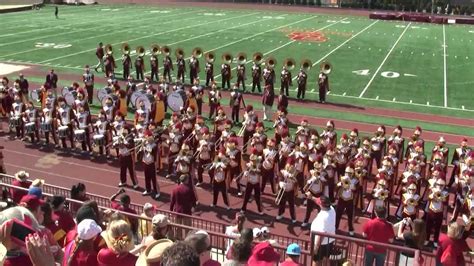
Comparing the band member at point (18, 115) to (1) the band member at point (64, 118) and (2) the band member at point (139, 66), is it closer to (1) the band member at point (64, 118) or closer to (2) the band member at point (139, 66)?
(1) the band member at point (64, 118)

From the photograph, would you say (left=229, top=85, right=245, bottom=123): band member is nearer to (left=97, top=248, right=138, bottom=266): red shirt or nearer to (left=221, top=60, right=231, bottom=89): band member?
(left=221, top=60, right=231, bottom=89): band member

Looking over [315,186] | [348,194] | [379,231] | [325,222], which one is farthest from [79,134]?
[379,231]

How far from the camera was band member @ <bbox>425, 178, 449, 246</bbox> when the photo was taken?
9.32 m

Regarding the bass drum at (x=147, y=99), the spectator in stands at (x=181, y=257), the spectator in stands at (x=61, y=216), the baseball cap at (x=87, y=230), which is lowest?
the bass drum at (x=147, y=99)

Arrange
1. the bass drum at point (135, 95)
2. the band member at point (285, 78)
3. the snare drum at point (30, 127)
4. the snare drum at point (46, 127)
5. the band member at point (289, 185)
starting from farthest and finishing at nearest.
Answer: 1. the band member at point (285, 78)
2. the bass drum at point (135, 95)
3. the snare drum at point (30, 127)
4. the snare drum at point (46, 127)
5. the band member at point (289, 185)

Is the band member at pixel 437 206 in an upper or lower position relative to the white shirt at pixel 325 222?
lower

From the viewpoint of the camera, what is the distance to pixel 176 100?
15.7 m

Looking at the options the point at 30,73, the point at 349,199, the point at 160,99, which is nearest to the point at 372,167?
the point at 349,199

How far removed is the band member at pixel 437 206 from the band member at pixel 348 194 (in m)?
1.30

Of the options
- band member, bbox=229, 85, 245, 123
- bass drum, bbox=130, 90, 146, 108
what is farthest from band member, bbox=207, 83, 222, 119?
bass drum, bbox=130, 90, 146, 108

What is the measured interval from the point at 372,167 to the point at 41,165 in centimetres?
797

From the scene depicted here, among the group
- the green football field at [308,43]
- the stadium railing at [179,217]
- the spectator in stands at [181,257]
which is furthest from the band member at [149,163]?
the green football field at [308,43]

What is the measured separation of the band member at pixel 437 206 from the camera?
9320 millimetres

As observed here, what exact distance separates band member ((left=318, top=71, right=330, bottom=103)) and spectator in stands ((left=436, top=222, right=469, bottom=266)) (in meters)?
11.9
